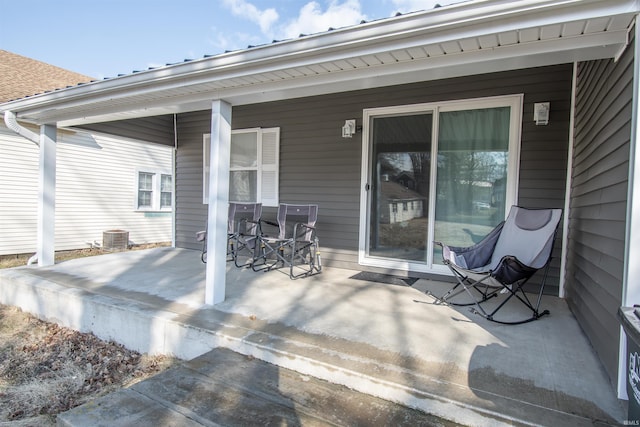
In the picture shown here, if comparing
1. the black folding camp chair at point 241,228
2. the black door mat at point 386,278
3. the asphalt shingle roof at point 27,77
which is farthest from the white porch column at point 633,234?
the asphalt shingle roof at point 27,77

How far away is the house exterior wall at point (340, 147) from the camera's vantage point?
3.44 m

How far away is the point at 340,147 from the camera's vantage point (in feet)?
15.2

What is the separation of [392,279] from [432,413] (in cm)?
240

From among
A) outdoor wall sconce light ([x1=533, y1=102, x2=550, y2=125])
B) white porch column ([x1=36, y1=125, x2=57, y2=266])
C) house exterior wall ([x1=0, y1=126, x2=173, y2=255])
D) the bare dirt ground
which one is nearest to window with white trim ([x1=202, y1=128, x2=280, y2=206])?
house exterior wall ([x1=0, y1=126, x2=173, y2=255])

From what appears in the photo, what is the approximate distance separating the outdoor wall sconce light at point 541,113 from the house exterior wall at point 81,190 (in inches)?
223

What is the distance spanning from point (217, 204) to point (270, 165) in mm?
2232

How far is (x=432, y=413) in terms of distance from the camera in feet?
5.41

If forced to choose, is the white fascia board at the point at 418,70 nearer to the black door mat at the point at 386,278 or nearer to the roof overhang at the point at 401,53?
the roof overhang at the point at 401,53

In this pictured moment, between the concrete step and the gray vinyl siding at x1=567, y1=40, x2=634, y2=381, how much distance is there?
1.19 meters

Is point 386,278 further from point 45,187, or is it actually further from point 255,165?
point 45,187

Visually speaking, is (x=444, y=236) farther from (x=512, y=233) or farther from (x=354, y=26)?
(x=354, y=26)

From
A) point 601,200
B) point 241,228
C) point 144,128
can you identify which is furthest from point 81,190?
point 601,200

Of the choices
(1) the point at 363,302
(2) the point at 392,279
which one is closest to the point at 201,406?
(1) the point at 363,302

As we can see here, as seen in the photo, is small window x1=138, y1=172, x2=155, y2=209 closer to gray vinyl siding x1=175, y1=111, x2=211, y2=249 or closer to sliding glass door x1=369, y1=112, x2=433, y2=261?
gray vinyl siding x1=175, y1=111, x2=211, y2=249
